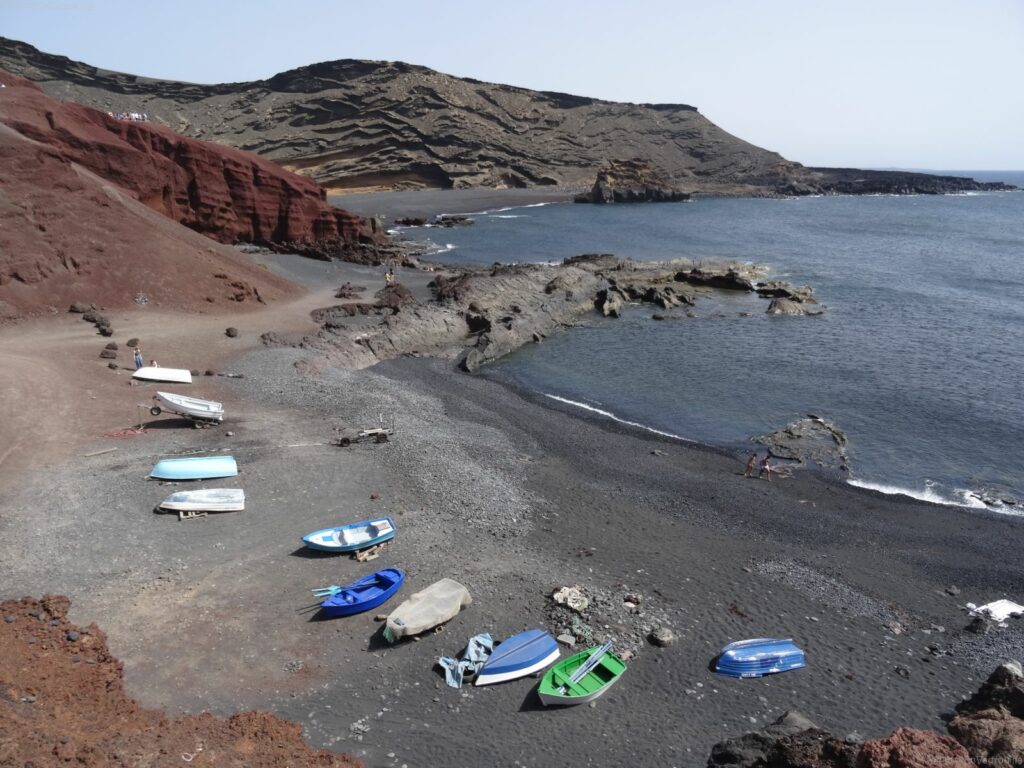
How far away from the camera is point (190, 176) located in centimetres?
4797

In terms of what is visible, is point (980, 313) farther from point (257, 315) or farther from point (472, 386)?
point (257, 315)

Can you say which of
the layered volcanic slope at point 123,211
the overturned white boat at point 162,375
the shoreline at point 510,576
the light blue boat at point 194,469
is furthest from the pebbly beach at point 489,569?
the layered volcanic slope at point 123,211

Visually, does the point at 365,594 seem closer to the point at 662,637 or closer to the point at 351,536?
the point at 351,536

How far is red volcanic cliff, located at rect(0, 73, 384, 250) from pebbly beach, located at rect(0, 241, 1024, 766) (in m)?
19.9

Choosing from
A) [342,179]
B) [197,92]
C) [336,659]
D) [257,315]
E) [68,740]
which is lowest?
[336,659]

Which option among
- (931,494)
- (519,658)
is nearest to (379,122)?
(931,494)

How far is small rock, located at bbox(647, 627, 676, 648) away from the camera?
48.6ft

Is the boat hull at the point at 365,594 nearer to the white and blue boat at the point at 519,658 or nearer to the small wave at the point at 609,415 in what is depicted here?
the white and blue boat at the point at 519,658

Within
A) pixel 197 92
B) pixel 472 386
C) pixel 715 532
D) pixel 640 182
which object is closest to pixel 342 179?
pixel 197 92

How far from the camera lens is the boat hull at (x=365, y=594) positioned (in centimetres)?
1486

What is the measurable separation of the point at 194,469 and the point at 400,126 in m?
110

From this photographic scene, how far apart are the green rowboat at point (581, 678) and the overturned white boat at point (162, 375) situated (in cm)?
2036

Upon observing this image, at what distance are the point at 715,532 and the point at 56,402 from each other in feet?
74.7

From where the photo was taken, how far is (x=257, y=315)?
124 ft
